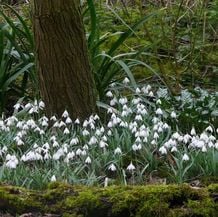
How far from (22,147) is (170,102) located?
1459 millimetres

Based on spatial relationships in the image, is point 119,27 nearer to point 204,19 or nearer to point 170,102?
point 204,19

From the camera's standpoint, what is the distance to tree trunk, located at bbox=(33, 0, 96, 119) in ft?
16.4

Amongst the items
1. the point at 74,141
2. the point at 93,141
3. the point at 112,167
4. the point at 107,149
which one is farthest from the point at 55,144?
the point at 112,167

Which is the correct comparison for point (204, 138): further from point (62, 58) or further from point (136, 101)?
point (62, 58)

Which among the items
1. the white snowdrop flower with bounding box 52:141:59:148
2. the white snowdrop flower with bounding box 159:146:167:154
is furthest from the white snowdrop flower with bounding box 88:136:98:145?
the white snowdrop flower with bounding box 159:146:167:154

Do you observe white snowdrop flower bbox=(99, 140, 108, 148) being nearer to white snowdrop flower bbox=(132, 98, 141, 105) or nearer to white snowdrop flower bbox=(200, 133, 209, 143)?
white snowdrop flower bbox=(200, 133, 209, 143)

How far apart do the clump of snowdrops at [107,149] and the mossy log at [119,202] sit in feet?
3.24

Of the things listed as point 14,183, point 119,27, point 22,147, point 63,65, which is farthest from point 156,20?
point 14,183

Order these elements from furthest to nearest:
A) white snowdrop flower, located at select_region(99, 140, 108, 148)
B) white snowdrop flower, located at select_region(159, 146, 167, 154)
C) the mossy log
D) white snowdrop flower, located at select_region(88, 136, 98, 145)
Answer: white snowdrop flower, located at select_region(88, 136, 98, 145) → white snowdrop flower, located at select_region(99, 140, 108, 148) → white snowdrop flower, located at select_region(159, 146, 167, 154) → the mossy log

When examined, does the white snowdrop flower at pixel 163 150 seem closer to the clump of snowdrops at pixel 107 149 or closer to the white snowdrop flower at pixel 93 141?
the clump of snowdrops at pixel 107 149

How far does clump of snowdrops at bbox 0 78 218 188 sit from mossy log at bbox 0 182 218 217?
3.24ft

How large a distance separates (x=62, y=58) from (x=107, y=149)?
0.96 meters

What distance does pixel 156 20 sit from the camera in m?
7.73

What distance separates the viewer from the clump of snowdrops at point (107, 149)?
4055 millimetres
